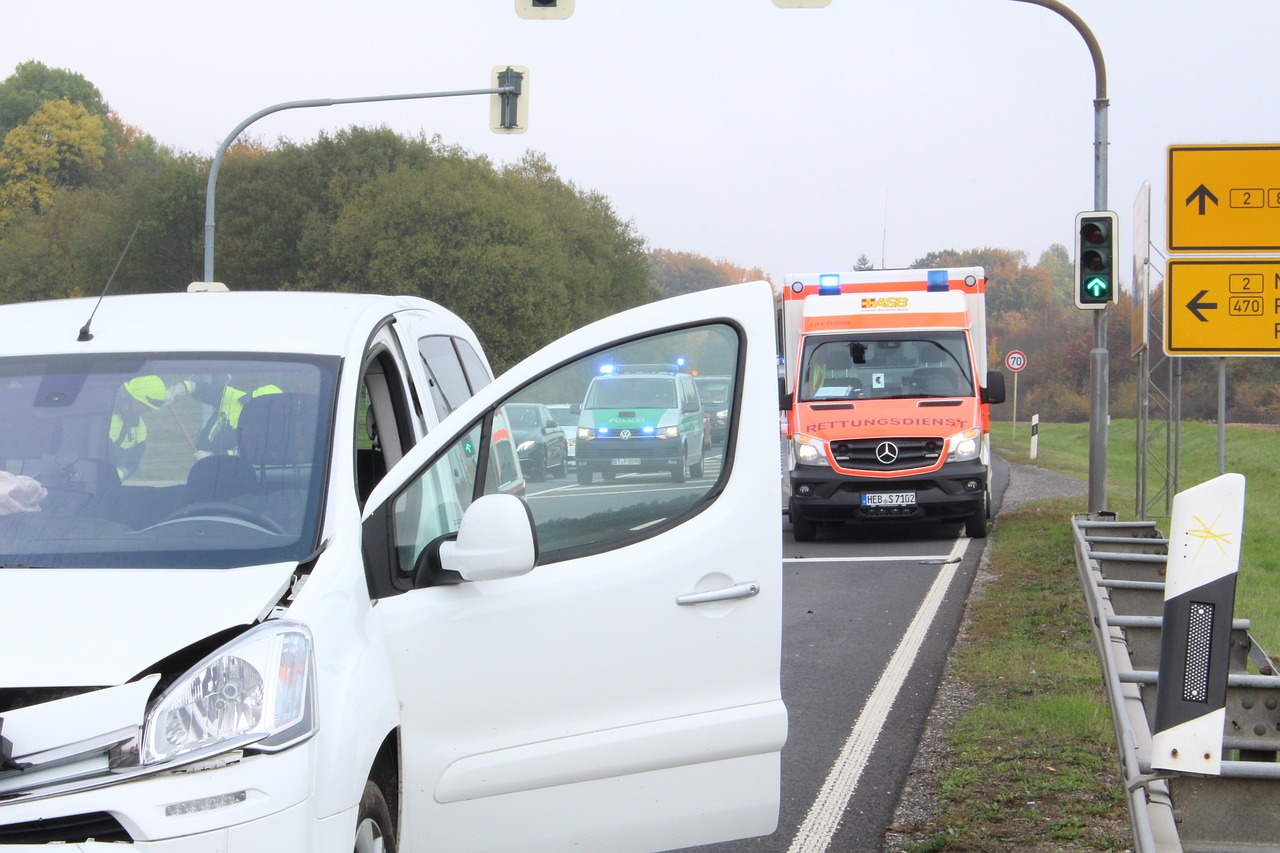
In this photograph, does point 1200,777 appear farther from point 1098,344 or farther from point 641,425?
point 1098,344

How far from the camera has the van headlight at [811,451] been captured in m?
14.8

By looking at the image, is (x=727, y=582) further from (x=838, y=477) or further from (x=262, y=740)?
(x=838, y=477)

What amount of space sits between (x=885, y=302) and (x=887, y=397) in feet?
3.90

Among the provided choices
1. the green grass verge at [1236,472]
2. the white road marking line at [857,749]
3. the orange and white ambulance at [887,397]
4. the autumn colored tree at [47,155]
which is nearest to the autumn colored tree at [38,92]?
the autumn colored tree at [47,155]

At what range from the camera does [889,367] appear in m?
15.3

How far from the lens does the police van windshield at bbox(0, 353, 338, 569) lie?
11.3ft

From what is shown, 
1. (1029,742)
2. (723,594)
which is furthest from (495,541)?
(1029,742)

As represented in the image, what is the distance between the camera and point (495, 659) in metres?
3.49

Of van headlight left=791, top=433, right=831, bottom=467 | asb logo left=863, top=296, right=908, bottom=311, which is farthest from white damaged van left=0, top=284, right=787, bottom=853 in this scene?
asb logo left=863, top=296, right=908, bottom=311

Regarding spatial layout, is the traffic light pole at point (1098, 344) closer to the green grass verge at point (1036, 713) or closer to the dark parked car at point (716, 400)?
the green grass verge at point (1036, 713)

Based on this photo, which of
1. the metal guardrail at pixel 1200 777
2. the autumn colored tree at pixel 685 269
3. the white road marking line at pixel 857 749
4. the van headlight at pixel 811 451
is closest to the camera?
the metal guardrail at pixel 1200 777

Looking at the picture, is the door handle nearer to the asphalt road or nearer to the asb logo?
the asphalt road

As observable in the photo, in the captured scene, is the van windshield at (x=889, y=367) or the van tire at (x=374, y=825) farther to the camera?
the van windshield at (x=889, y=367)

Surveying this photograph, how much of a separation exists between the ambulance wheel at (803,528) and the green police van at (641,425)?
11331 mm
